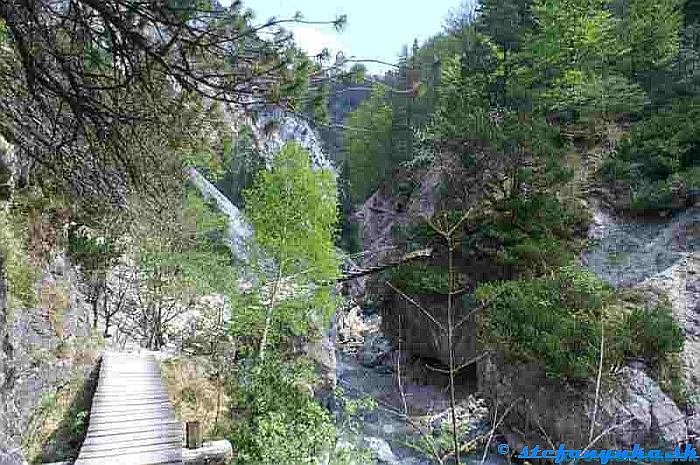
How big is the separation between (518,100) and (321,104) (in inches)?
372

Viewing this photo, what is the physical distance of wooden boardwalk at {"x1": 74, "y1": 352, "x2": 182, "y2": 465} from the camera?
3189 millimetres

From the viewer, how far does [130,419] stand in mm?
3615

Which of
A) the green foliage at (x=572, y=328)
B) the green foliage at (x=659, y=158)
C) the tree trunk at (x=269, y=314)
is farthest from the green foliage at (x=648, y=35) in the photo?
the tree trunk at (x=269, y=314)

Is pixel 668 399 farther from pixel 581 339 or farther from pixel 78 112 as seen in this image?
pixel 78 112

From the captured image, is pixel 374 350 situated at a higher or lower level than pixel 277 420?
lower

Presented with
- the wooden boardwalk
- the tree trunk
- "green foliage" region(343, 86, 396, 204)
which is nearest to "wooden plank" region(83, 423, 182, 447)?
the wooden boardwalk

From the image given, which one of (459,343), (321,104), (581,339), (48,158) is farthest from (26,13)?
(459,343)

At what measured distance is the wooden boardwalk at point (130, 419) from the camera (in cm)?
319

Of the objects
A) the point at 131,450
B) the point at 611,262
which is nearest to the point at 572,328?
the point at 611,262

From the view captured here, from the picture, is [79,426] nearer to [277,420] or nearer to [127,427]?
[127,427]

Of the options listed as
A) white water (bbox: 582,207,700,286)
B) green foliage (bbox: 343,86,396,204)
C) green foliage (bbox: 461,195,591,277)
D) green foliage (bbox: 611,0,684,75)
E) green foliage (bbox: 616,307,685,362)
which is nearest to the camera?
green foliage (bbox: 616,307,685,362)

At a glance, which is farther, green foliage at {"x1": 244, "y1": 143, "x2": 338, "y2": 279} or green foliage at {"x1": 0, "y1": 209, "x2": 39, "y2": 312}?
green foliage at {"x1": 244, "y1": 143, "x2": 338, "y2": 279}

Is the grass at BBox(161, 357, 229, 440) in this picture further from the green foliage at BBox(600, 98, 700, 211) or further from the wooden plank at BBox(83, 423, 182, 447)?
the green foliage at BBox(600, 98, 700, 211)

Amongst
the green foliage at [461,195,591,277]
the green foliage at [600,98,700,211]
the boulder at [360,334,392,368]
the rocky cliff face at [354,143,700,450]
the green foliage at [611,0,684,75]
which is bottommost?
the boulder at [360,334,392,368]
